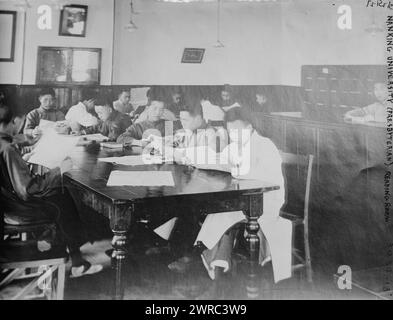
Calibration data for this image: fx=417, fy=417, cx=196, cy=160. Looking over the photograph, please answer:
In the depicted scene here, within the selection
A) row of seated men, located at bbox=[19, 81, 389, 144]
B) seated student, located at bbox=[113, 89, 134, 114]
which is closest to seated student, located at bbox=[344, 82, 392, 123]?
row of seated men, located at bbox=[19, 81, 389, 144]

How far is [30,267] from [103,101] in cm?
87

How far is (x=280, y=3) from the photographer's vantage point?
2.19m

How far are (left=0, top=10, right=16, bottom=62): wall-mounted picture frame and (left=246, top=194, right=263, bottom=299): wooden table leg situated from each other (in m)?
1.36

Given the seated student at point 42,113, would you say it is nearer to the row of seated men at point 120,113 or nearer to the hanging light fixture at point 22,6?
the row of seated men at point 120,113

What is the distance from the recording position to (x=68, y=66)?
2.10m

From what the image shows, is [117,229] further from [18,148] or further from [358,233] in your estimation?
[358,233]

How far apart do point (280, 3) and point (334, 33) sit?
1.07 feet

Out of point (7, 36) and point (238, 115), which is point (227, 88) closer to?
point (238, 115)

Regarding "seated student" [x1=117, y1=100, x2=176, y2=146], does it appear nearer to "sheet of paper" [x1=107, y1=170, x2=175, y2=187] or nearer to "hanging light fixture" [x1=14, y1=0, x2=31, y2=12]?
"sheet of paper" [x1=107, y1=170, x2=175, y2=187]

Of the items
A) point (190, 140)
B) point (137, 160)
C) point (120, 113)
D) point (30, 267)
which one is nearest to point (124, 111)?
point (120, 113)

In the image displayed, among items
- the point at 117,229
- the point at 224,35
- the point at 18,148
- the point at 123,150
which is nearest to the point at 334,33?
the point at 224,35

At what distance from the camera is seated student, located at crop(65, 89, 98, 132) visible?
2.09 meters

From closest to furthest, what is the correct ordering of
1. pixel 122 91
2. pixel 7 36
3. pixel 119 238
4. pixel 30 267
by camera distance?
pixel 119 238 < pixel 30 267 < pixel 7 36 < pixel 122 91

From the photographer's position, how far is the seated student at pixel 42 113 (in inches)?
80.7
